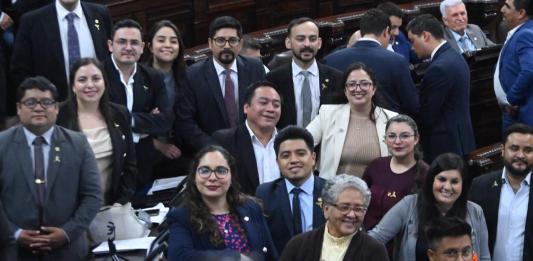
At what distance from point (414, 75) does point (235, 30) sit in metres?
1.45

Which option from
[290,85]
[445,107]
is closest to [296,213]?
[290,85]

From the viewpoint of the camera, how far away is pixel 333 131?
668 cm

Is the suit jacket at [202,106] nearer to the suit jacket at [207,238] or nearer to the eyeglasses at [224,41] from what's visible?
the eyeglasses at [224,41]

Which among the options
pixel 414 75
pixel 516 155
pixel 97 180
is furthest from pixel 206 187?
pixel 414 75

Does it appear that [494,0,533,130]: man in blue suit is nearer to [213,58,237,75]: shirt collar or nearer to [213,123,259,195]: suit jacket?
[213,58,237,75]: shirt collar

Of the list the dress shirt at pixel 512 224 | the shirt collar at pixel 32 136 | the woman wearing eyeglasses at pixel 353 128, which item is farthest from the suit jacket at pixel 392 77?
the shirt collar at pixel 32 136

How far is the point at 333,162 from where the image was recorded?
6637 millimetres

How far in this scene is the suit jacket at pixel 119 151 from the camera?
647 centimetres

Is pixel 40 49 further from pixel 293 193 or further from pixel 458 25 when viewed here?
pixel 458 25

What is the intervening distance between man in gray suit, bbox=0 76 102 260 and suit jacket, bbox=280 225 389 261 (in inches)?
44.0

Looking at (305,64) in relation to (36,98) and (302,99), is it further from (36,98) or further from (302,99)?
(36,98)

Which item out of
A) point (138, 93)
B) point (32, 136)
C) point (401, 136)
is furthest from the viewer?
point (138, 93)

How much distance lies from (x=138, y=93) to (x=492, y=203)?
1988mm

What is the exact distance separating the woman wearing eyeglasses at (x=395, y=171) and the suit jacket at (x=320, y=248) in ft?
2.52
